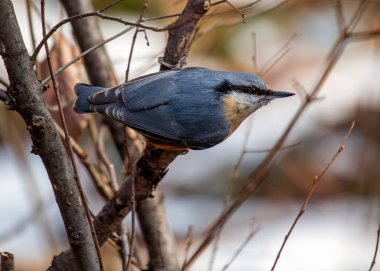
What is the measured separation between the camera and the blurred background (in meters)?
4.56

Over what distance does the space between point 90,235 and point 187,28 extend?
68 centimetres

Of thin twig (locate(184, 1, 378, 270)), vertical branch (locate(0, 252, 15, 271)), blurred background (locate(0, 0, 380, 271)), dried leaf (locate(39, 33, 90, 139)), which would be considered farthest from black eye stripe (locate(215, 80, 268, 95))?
blurred background (locate(0, 0, 380, 271))

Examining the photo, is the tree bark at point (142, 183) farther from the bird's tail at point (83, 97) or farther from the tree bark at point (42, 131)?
the tree bark at point (42, 131)

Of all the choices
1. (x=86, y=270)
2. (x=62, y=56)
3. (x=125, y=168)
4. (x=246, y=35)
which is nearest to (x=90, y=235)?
(x=86, y=270)

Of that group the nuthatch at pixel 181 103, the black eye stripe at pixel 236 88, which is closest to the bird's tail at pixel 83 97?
the nuthatch at pixel 181 103

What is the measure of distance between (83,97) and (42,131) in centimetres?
A: 67

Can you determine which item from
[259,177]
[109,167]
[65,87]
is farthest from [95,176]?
[259,177]

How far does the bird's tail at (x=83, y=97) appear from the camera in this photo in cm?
225

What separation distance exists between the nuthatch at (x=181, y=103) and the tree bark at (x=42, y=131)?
1.72 ft

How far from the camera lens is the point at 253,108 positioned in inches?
96.9

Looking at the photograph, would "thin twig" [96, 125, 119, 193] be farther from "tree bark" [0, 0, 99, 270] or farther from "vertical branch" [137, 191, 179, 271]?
"tree bark" [0, 0, 99, 270]

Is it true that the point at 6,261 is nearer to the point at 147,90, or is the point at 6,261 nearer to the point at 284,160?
the point at 147,90

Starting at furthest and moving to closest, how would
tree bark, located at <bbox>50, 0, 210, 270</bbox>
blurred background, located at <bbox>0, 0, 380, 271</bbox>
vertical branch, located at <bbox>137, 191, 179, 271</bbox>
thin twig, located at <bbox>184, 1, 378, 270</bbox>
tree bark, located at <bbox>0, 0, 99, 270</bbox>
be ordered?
blurred background, located at <bbox>0, 0, 380, 271</bbox> < vertical branch, located at <bbox>137, 191, 179, 271</bbox> < thin twig, located at <bbox>184, 1, 378, 270</bbox> < tree bark, located at <bbox>50, 0, 210, 270</bbox> < tree bark, located at <bbox>0, 0, 99, 270</bbox>

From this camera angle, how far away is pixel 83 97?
226 cm
